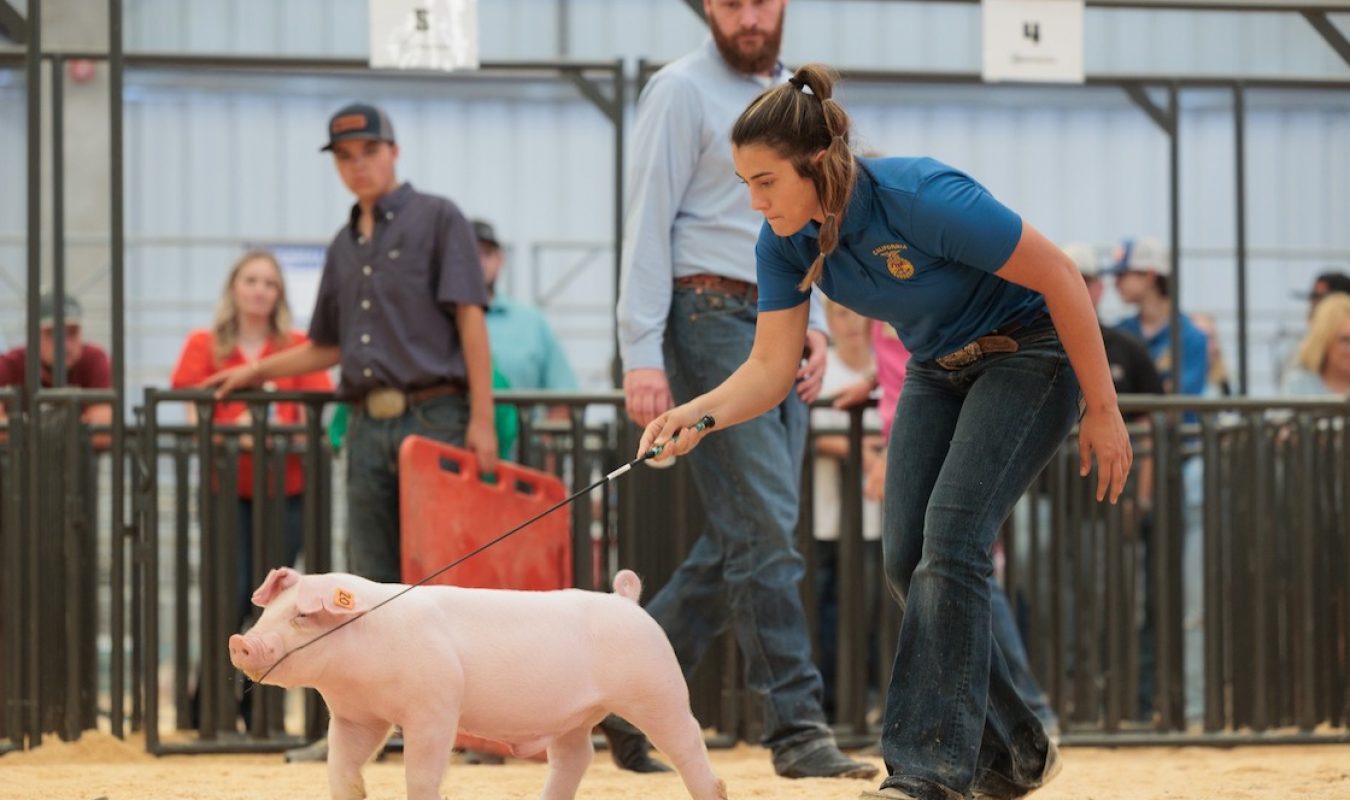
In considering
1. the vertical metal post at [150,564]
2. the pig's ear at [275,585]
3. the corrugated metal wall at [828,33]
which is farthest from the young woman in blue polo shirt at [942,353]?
the corrugated metal wall at [828,33]

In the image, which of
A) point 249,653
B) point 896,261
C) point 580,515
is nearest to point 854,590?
point 580,515

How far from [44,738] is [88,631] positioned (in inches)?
13.6

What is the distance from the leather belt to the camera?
206 inches

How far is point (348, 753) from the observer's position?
3281mm

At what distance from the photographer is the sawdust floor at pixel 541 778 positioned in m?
4.21

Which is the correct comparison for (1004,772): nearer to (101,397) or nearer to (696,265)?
(696,265)

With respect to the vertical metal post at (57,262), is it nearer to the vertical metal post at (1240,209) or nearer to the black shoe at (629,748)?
the black shoe at (629,748)

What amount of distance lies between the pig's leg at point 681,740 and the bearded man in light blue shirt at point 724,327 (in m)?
1.01

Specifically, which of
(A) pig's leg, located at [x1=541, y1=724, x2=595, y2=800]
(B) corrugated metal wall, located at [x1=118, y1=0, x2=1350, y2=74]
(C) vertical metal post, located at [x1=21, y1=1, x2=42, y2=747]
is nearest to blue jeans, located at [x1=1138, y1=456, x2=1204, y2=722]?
(A) pig's leg, located at [x1=541, y1=724, x2=595, y2=800]

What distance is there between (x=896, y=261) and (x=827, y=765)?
155cm

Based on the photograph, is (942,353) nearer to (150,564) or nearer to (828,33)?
(150,564)

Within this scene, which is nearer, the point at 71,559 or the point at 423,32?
the point at 71,559

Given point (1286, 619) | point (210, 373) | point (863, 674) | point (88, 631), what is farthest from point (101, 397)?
point (1286, 619)

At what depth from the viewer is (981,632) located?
3.43 m
